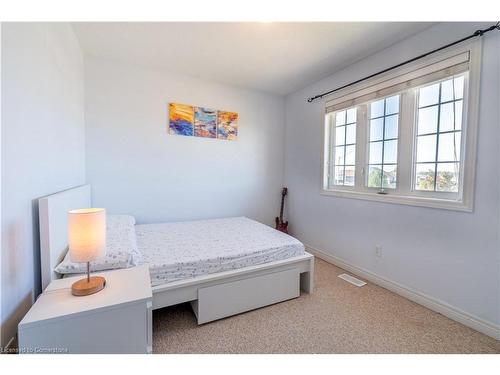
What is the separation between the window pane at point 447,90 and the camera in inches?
69.7

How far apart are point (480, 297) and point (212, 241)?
85.1 inches

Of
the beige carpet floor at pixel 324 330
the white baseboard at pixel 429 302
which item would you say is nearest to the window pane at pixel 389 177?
the white baseboard at pixel 429 302

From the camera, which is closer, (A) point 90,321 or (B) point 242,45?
(A) point 90,321

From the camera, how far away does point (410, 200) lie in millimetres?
1961

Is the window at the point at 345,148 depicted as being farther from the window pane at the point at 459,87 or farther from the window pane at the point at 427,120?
the window pane at the point at 459,87

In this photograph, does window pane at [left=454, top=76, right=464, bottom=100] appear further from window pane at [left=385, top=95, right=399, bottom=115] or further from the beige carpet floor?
the beige carpet floor

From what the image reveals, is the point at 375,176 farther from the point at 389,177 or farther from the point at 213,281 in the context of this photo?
the point at 213,281

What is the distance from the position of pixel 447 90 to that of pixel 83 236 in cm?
282

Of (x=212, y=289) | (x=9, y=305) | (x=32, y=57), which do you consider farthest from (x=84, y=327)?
(x=32, y=57)

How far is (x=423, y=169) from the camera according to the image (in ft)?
6.40

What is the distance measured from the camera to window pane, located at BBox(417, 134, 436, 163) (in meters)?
1.88

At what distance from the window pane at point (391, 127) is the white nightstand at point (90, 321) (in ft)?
8.24

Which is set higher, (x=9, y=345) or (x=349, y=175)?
(x=349, y=175)

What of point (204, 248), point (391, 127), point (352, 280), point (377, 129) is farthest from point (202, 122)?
point (352, 280)
